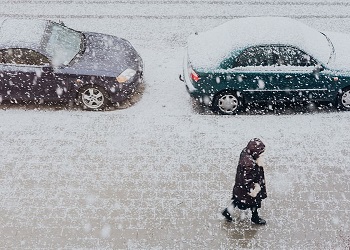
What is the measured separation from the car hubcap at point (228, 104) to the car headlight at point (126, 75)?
1.93 m

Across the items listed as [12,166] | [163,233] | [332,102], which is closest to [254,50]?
[332,102]

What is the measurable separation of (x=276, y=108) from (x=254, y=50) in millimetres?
1515

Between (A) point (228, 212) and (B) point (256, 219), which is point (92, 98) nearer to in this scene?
(A) point (228, 212)

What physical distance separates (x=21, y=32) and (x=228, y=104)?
4552 mm

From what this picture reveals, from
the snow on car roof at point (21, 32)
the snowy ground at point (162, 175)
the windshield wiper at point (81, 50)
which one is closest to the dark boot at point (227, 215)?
the snowy ground at point (162, 175)

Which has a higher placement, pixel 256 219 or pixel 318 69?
pixel 318 69

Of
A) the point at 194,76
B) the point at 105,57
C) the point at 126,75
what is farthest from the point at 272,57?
the point at 105,57

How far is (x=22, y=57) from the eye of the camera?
1015 centimetres

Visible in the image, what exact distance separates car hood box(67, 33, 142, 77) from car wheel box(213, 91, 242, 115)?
75.6 inches

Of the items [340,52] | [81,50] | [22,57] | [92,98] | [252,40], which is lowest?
[92,98]

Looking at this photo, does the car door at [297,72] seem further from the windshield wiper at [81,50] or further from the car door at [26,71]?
the car door at [26,71]

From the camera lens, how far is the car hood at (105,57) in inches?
404

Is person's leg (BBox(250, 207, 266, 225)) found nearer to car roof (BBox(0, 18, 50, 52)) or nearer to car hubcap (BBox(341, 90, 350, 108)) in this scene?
car hubcap (BBox(341, 90, 350, 108))

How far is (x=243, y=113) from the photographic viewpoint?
1052 centimetres
